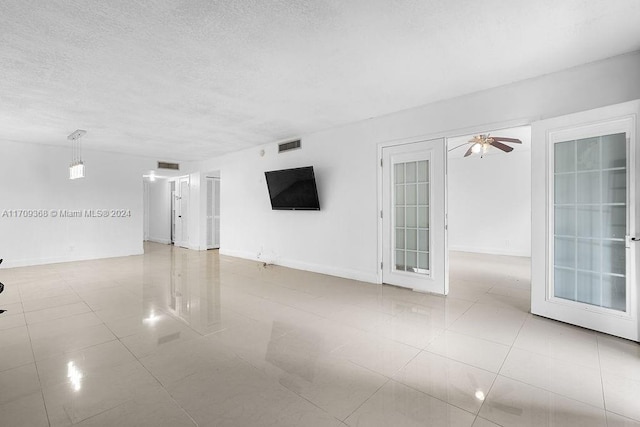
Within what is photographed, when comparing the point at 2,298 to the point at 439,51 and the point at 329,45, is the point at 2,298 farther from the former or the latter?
the point at 439,51

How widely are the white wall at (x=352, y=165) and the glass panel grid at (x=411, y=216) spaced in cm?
36

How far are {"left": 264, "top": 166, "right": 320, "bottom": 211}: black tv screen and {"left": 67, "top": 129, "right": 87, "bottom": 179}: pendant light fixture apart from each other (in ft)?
11.2

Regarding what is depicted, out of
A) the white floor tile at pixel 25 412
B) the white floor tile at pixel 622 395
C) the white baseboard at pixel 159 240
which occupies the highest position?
the white baseboard at pixel 159 240

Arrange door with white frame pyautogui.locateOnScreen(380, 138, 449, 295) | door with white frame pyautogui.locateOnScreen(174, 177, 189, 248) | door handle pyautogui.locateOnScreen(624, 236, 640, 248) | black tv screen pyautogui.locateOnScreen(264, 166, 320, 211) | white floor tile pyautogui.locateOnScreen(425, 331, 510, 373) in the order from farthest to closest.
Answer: door with white frame pyautogui.locateOnScreen(174, 177, 189, 248) → black tv screen pyautogui.locateOnScreen(264, 166, 320, 211) → door with white frame pyautogui.locateOnScreen(380, 138, 449, 295) → door handle pyautogui.locateOnScreen(624, 236, 640, 248) → white floor tile pyautogui.locateOnScreen(425, 331, 510, 373)

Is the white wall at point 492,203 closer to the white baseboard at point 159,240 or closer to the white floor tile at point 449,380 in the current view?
the white floor tile at point 449,380

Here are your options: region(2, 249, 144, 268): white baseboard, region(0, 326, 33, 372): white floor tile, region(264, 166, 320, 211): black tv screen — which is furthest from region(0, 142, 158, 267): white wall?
region(0, 326, 33, 372): white floor tile

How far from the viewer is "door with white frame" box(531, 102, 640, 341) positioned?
2.69m

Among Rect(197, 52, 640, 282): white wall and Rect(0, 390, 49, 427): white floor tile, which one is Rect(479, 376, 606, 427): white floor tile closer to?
Rect(0, 390, 49, 427): white floor tile

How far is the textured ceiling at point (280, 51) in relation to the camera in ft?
7.13

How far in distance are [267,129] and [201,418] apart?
464cm

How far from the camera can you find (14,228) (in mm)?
6090

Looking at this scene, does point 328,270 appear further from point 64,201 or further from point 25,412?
point 64,201

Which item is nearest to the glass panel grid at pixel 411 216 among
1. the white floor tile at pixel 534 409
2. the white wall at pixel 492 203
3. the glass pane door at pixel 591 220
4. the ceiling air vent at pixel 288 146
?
the glass pane door at pixel 591 220

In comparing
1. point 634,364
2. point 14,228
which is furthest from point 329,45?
point 14,228
